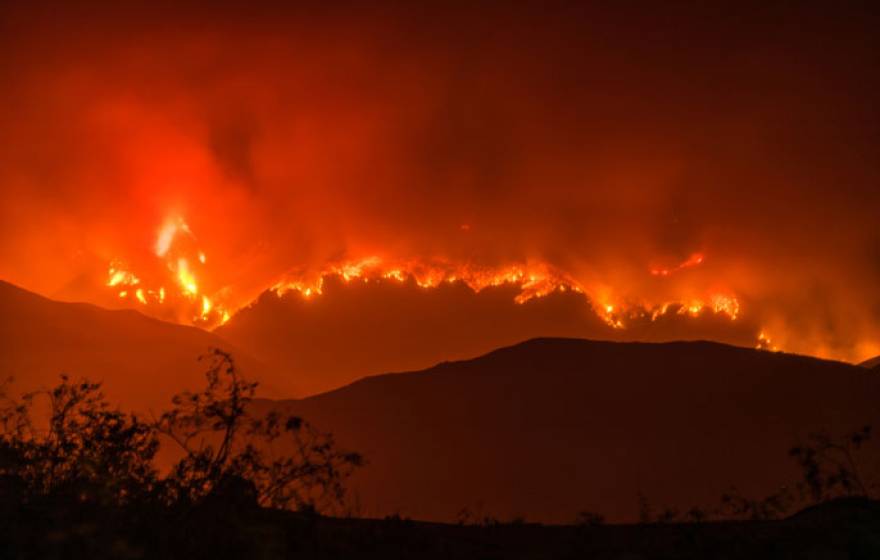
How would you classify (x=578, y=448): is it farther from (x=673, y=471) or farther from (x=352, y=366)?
(x=352, y=366)

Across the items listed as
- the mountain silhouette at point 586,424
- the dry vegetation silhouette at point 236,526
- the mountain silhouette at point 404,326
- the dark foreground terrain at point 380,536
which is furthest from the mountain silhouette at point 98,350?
the dark foreground terrain at point 380,536

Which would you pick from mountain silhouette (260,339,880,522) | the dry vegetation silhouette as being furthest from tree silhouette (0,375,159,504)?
mountain silhouette (260,339,880,522)

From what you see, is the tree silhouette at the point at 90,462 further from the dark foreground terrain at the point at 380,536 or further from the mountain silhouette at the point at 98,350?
the mountain silhouette at the point at 98,350

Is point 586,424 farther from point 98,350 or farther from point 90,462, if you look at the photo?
point 98,350

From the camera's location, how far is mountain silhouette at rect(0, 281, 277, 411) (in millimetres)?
40312

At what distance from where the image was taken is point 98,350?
1732 inches

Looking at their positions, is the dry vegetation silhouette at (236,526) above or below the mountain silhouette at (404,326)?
below

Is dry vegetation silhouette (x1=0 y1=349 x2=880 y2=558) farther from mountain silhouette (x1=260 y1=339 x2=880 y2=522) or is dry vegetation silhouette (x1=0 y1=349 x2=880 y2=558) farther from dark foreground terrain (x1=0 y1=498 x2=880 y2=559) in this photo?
mountain silhouette (x1=260 y1=339 x2=880 y2=522)

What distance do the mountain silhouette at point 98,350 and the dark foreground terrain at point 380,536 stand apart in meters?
33.7

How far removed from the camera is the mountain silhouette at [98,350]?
40312 millimetres

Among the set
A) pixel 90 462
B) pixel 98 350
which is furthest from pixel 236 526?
pixel 98 350

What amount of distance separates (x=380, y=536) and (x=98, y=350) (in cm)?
3940

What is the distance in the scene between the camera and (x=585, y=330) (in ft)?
192

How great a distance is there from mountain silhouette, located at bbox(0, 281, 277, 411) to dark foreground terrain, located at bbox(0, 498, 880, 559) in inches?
1325
